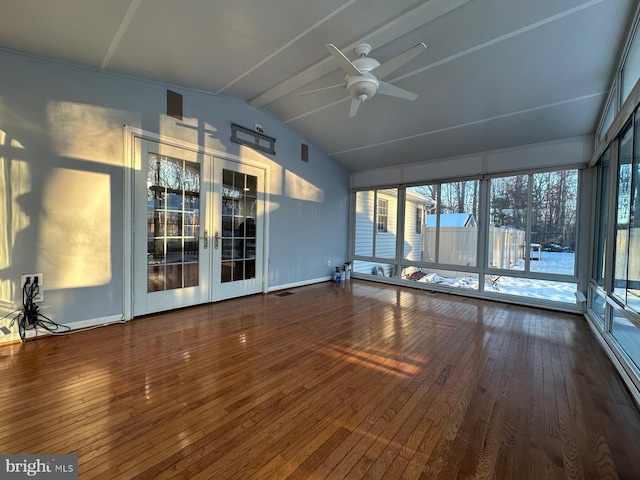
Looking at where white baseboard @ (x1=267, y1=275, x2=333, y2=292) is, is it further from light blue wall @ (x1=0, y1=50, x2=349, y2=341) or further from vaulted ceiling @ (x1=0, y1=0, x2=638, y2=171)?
vaulted ceiling @ (x1=0, y1=0, x2=638, y2=171)

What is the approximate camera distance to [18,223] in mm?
2822

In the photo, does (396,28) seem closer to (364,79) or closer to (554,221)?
(364,79)

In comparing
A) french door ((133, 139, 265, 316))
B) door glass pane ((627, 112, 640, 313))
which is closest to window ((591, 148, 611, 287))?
door glass pane ((627, 112, 640, 313))

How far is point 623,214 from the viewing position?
8.95 feet

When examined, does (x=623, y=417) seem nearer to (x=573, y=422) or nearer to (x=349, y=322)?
(x=573, y=422)

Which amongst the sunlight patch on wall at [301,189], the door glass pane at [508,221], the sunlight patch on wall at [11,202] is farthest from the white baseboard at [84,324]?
the door glass pane at [508,221]

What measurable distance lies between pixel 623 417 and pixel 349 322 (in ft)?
8.13

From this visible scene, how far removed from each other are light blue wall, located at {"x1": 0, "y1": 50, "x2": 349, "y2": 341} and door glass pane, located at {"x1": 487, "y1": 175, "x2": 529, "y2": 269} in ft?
16.8

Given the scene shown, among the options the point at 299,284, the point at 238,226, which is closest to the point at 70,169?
the point at 238,226

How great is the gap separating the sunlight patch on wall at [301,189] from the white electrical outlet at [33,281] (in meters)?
3.74

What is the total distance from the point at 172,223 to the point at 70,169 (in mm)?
1237

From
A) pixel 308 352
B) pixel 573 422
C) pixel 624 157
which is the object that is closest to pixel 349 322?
pixel 308 352

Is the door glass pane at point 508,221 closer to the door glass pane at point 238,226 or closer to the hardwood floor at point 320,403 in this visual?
the hardwood floor at point 320,403

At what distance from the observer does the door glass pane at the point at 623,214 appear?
259 cm
